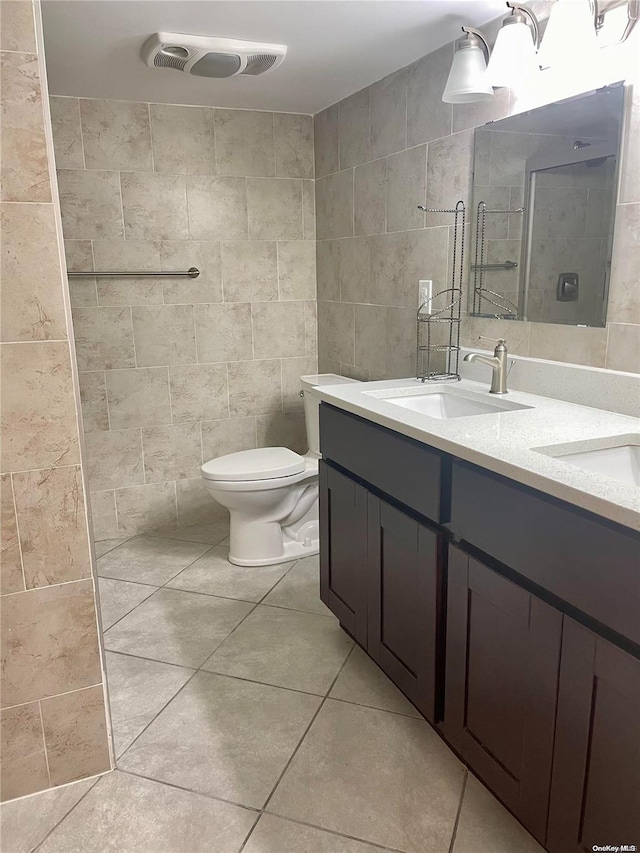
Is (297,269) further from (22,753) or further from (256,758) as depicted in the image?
(22,753)

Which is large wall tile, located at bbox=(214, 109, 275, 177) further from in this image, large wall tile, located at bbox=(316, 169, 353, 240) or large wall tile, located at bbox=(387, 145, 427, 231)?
large wall tile, located at bbox=(387, 145, 427, 231)

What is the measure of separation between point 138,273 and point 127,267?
58mm

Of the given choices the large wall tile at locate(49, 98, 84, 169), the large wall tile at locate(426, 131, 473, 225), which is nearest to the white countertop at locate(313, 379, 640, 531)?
the large wall tile at locate(426, 131, 473, 225)

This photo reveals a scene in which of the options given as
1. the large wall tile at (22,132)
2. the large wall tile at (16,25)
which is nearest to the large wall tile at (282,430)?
the large wall tile at (22,132)

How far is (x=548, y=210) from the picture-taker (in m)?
1.91

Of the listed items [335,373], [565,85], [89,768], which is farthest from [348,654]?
[565,85]

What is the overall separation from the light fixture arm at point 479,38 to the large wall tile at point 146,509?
233 centimetres

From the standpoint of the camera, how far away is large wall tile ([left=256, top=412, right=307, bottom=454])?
3.47 meters

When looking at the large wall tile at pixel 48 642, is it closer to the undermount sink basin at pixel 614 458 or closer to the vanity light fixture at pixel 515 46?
the undermount sink basin at pixel 614 458

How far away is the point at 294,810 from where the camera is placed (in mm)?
1555

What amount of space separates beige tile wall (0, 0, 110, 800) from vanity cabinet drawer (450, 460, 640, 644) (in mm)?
912

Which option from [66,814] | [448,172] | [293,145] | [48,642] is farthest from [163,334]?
[66,814]

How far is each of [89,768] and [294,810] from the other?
21.5 inches

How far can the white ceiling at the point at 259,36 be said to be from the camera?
194 cm
